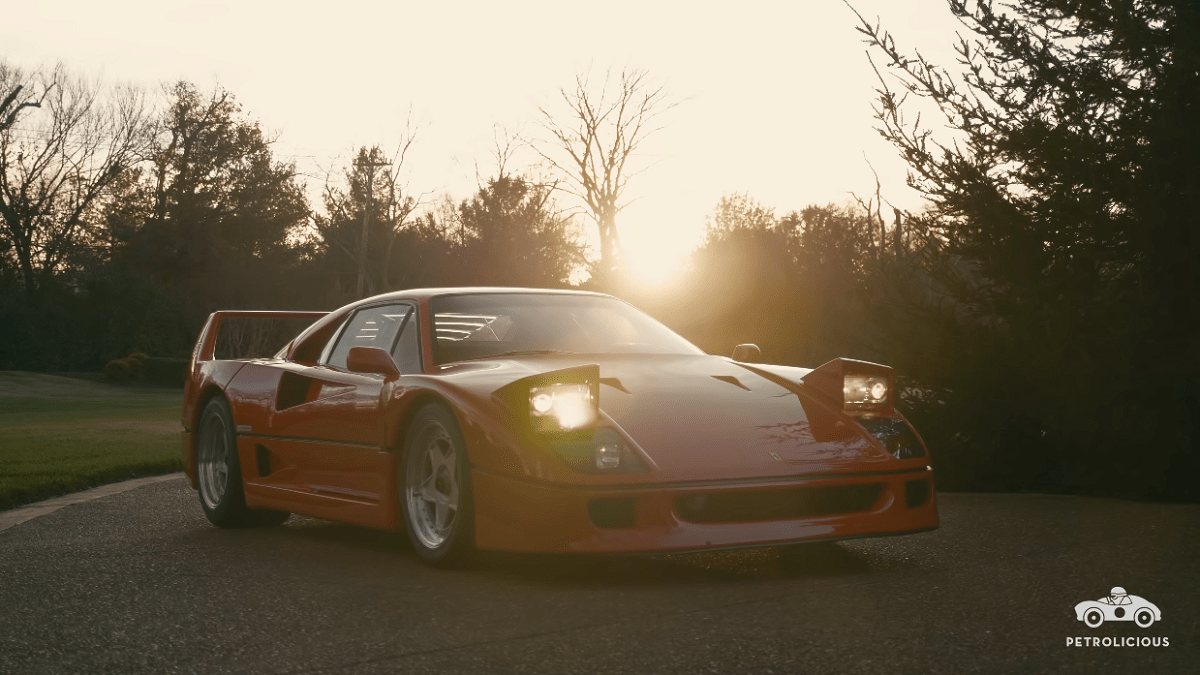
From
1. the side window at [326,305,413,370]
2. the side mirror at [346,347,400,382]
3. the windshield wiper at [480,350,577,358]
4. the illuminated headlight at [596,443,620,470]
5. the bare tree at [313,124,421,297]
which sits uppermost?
the bare tree at [313,124,421,297]

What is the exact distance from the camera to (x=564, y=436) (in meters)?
4.76

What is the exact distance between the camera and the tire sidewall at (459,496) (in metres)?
4.97

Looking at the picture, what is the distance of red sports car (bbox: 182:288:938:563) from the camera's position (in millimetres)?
4641

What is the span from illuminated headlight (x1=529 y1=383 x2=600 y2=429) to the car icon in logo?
184 centimetres

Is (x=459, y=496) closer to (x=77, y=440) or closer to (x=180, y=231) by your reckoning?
(x=77, y=440)

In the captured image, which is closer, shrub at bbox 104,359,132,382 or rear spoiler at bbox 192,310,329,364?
rear spoiler at bbox 192,310,329,364

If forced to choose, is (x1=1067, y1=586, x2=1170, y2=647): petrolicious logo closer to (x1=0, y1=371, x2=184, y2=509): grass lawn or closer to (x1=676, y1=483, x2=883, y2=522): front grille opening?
(x1=676, y1=483, x2=883, y2=522): front grille opening

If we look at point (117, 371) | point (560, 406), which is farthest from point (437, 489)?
point (117, 371)

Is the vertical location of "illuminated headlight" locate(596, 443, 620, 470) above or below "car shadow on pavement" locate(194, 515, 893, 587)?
above

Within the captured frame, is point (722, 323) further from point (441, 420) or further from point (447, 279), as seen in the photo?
point (441, 420)

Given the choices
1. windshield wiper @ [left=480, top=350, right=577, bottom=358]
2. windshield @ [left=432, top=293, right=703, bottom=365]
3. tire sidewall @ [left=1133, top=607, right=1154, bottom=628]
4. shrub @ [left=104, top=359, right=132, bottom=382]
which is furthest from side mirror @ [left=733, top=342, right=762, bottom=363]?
shrub @ [left=104, top=359, right=132, bottom=382]

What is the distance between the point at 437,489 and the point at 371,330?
1.53 m

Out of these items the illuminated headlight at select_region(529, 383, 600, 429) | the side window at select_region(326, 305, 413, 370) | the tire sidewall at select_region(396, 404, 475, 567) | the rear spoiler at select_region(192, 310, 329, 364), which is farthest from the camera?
the rear spoiler at select_region(192, 310, 329, 364)

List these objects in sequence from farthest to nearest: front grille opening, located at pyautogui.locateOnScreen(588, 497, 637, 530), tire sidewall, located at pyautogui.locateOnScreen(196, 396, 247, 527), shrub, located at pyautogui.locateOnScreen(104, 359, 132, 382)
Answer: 1. shrub, located at pyautogui.locateOnScreen(104, 359, 132, 382)
2. tire sidewall, located at pyautogui.locateOnScreen(196, 396, 247, 527)
3. front grille opening, located at pyautogui.locateOnScreen(588, 497, 637, 530)
